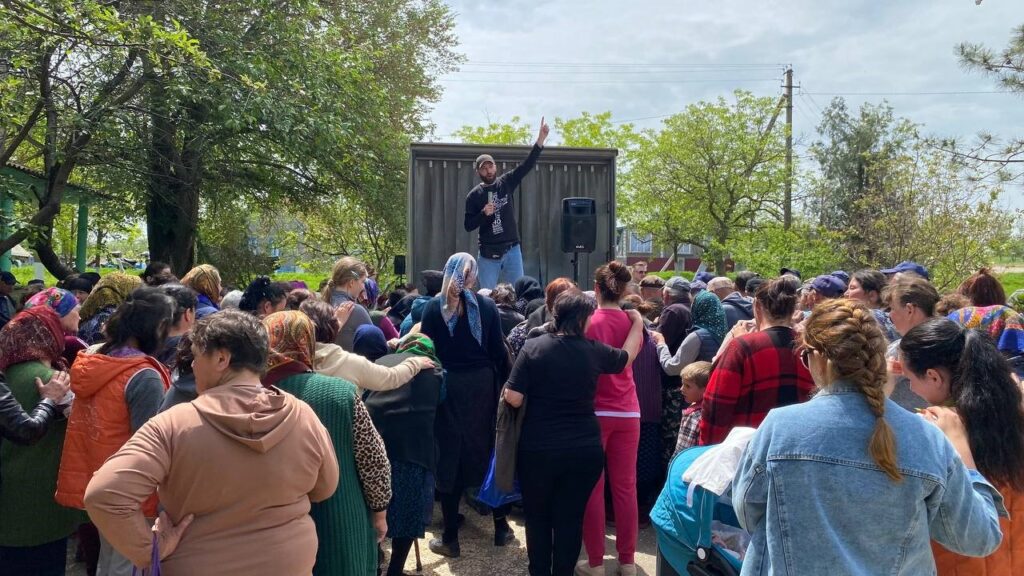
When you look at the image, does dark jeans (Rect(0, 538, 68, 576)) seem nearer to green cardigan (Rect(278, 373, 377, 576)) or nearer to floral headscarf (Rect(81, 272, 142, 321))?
green cardigan (Rect(278, 373, 377, 576))

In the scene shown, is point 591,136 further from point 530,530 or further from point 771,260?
point 530,530

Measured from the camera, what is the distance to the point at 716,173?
1284 inches

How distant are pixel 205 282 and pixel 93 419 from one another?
1.95 metres

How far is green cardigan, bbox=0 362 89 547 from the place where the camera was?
320 cm

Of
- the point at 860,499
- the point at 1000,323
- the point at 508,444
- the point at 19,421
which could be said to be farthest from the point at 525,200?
the point at 860,499

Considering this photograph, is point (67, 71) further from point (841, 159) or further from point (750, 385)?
point (841, 159)

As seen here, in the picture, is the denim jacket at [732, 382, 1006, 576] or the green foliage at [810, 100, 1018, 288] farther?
the green foliage at [810, 100, 1018, 288]

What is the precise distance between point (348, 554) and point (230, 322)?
1040mm

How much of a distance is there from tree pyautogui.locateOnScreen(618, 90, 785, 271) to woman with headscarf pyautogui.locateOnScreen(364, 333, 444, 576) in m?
29.0

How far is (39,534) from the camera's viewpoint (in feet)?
10.6

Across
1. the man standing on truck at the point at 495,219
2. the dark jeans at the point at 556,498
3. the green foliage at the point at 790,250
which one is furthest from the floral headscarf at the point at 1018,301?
the green foliage at the point at 790,250

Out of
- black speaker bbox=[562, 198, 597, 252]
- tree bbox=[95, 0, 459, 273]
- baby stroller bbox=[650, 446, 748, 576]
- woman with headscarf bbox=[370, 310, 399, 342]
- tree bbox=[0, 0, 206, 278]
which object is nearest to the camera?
baby stroller bbox=[650, 446, 748, 576]

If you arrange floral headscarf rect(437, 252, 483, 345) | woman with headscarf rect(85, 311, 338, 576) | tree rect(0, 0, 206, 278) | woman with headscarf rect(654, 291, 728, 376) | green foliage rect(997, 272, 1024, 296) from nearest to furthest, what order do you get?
woman with headscarf rect(85, 311, 338, 576) < floral headscarf rect(437, 252, 483, 345) < woman with headscarf rect(654, 291, 728, 376) < tree rect(0, 0, 206, 278) < green foliage rect(997, 272, 1024, 296)

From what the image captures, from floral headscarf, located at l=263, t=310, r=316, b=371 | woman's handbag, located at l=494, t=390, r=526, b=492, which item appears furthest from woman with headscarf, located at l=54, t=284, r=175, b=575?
woman's handbag, located at l=494, t=390, r=526, b=492
